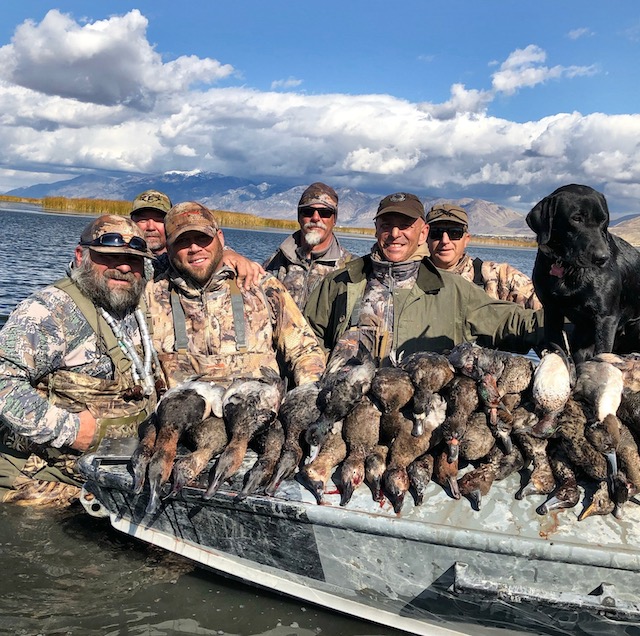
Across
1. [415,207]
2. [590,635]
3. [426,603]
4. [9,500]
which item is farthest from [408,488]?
[9,500]

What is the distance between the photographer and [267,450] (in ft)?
12.9

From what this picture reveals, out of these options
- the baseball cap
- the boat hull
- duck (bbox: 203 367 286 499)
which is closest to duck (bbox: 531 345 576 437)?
the boat hull

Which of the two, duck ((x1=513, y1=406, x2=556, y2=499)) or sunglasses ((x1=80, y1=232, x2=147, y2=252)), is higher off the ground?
sunglasses ((x1=80, y1=232, x2=147, y2=252))

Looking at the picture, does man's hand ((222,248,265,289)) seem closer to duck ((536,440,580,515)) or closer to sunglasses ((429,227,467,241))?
sunglasses ((429,227,467,241))

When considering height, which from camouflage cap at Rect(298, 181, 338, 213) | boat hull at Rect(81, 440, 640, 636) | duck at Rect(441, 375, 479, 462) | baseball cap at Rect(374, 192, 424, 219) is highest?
camouflage cap at Rect(298, 181, 338, 213)

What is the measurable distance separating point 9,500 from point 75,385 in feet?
4.49

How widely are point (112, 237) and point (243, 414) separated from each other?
5.39 feet

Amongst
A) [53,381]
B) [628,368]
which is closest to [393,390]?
[628,368]

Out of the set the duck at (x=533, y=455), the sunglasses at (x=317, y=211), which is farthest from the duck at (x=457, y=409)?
the sunglasses at (x=317, y=211)

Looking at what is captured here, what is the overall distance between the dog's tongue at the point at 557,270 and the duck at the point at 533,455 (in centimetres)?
120

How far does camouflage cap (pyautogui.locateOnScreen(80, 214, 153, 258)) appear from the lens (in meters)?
4.48

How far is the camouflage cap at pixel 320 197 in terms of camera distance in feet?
22.2

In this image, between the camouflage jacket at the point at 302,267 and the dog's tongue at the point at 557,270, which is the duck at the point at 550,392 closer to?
the dog's tongue at the point at 557,270

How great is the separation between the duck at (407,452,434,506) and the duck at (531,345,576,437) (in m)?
0.63
